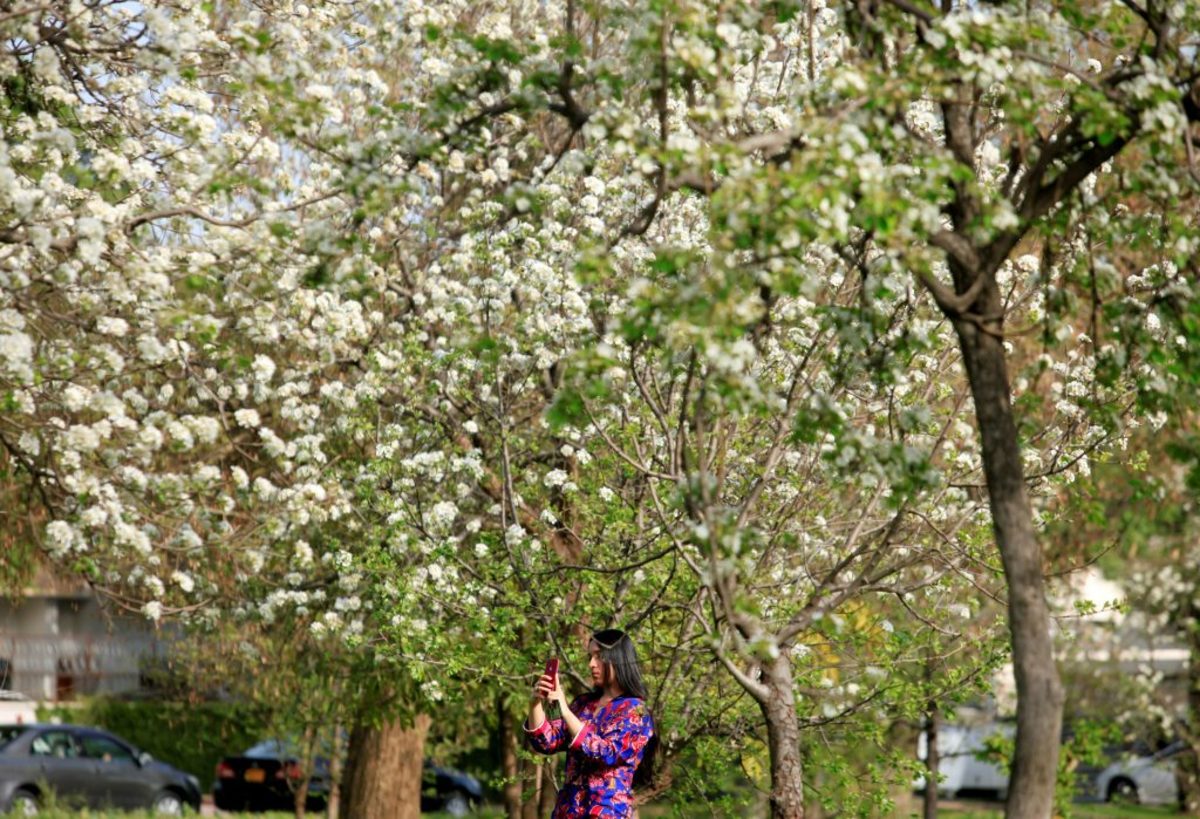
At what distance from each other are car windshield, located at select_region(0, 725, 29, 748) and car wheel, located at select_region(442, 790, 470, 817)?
22.2 feet

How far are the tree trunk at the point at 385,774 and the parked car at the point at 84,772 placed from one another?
7.72 m

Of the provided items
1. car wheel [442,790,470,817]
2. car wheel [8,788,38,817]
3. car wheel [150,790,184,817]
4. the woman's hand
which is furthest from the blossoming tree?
car wheel [442,790,470,817]

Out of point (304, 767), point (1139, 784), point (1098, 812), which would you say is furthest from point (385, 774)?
point (1139, 784)

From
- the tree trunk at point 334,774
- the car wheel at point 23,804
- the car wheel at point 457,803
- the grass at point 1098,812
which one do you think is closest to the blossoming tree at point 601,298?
the tree trunk at point 334,774

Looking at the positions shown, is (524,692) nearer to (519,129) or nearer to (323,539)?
(323,539)

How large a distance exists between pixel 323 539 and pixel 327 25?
3778mm

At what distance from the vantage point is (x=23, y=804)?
20.7m

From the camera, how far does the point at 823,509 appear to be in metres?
11.4

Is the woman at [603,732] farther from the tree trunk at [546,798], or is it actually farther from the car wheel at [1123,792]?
the car wheel at [1123,792]

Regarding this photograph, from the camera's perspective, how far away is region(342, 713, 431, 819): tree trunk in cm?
1675

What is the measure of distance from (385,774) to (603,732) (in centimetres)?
896

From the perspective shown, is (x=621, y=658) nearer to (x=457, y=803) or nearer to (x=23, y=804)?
(x=23, y=804)

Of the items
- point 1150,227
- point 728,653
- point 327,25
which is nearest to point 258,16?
point 327,25

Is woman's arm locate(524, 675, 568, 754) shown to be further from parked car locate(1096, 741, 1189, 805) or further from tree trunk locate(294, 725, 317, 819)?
parked car locate(1096, 741, 1189, 805)
